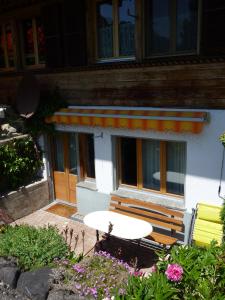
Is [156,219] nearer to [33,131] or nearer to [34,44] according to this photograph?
[33,131]

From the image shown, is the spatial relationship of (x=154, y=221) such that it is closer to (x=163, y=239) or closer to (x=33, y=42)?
(x=163, y=239)

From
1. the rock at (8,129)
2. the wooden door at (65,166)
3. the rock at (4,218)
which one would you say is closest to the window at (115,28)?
the wooden door at (65,166)

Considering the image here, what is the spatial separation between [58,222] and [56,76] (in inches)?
240

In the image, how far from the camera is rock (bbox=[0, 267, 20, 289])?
279 inches

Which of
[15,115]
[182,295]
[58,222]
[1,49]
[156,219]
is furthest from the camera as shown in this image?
[1,49]

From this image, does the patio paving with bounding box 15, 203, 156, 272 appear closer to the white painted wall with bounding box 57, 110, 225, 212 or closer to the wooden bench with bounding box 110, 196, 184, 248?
the wooden bench with bounding box 110, 196, 184, 248

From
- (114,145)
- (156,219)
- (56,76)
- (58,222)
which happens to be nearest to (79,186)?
(58,222)

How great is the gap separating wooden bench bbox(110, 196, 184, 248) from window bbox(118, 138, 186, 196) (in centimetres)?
81

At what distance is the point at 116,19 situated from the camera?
11.4 metres

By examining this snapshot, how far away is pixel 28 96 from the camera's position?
522 inches

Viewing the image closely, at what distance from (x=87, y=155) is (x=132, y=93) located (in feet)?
11.6

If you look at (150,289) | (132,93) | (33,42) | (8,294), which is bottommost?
(8,294)

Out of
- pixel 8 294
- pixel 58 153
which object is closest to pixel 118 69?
pixel 58 153

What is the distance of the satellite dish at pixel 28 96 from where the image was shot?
12961mm
